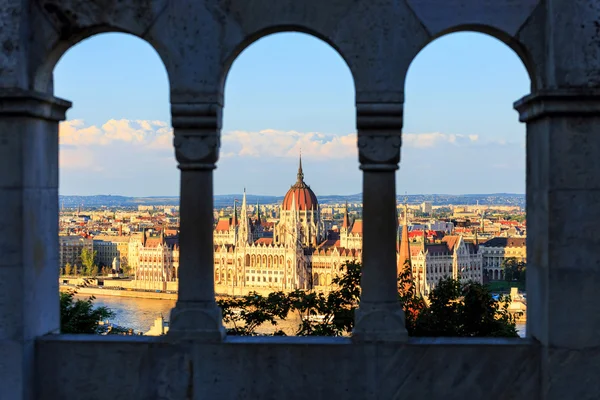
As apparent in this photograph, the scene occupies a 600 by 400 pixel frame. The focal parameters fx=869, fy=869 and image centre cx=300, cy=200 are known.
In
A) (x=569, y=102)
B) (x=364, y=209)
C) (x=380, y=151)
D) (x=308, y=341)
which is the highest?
(x=569, y=102)

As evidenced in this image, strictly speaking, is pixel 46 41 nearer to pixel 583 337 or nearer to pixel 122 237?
pixel 583 337

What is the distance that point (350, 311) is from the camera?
870 centimetres

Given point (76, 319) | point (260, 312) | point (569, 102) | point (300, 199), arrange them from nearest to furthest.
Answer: point (569, 102), point (260, 312), point (76, 319), point (300, 199)

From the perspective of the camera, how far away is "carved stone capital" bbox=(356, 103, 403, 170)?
424 centimetres

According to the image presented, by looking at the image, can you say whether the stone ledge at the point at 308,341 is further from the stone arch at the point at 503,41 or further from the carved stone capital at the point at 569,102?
the stone arch at the point at 503,41

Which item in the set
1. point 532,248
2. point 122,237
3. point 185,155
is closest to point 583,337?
point 532,248

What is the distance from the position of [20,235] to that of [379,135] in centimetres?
185

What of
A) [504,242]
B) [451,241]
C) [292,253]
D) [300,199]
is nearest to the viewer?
[451,241]

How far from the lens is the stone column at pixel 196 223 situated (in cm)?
434

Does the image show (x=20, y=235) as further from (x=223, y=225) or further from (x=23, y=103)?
(x=223, y=225)

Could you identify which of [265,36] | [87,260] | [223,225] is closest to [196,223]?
[265,36]

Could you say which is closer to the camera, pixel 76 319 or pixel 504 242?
pixel 76 319

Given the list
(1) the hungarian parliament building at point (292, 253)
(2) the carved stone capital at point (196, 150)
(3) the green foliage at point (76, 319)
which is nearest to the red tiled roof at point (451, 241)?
(1) the hungarian parliament building at point (292, 253)

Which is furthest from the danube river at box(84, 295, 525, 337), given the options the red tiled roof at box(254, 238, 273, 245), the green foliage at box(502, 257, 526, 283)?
the green foliage at box(502, 257, 526, 283)
